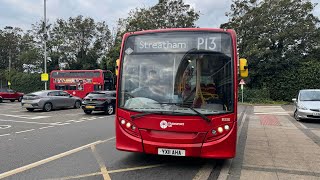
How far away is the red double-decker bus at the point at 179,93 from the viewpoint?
604 centimetres

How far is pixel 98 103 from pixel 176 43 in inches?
508

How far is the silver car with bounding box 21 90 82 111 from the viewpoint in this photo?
806 inches

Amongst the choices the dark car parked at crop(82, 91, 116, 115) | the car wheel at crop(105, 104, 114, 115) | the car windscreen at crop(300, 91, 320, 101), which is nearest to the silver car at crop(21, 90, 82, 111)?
the dark car parked at crop(82, 91, 116, 115)

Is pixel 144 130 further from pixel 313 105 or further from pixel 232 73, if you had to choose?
pixel 313 105

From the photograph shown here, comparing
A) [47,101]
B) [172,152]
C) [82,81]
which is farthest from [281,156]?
[82,81]

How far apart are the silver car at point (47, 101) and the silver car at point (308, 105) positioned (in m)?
14.9

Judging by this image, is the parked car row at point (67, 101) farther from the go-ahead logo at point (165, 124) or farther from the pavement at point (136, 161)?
the go-ahead logo at point (165, 124)

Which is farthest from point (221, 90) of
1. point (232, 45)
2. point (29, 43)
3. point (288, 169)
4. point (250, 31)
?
point (29, 43)

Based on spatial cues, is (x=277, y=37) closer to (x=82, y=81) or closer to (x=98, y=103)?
(x=82, y=81)

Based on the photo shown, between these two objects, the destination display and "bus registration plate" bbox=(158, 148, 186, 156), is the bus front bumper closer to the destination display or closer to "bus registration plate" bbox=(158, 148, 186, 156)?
"bus registration plate" bbox=(158, 148, 186, 156)

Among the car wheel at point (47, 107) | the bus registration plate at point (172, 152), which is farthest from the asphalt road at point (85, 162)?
the car wheel at point (47, 107)

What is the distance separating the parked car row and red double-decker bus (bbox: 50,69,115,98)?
7.57 meters

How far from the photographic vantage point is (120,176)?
5.77 metres

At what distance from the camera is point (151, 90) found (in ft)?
21.1
